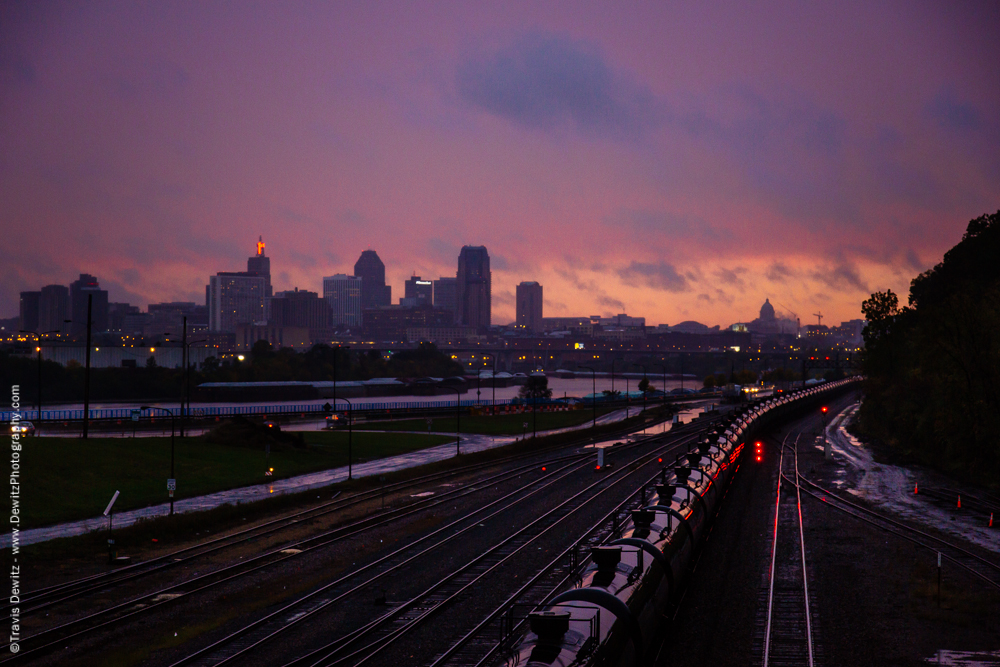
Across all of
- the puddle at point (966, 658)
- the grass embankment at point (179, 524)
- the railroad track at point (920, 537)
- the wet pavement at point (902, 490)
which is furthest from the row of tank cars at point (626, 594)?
the grass embankment at point (179, 524)

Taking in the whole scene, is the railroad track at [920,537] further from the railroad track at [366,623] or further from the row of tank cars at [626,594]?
the railroad track at [366,623]

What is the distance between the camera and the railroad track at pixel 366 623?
74.9ft

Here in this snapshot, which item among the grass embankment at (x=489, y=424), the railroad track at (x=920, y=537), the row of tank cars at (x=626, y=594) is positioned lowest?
the grass embankment at (x=489, y=424)

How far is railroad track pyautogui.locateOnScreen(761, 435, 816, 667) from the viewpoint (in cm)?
2262

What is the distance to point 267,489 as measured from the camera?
57.8 m

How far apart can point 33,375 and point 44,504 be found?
144853 millimetres

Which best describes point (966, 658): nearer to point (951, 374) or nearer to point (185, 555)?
point (185, 555)

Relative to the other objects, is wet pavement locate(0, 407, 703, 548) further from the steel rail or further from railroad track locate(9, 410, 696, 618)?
the steel rail

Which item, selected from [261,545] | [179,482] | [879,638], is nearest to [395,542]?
[261,545]

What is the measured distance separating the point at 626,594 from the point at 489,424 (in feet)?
335

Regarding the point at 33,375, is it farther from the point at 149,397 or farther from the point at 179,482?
the point at 179,482

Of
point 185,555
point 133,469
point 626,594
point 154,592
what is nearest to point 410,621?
point 626,594

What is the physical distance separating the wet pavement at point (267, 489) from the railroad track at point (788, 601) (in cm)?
3366

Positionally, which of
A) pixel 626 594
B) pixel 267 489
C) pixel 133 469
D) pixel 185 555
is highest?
pixel 626 594
